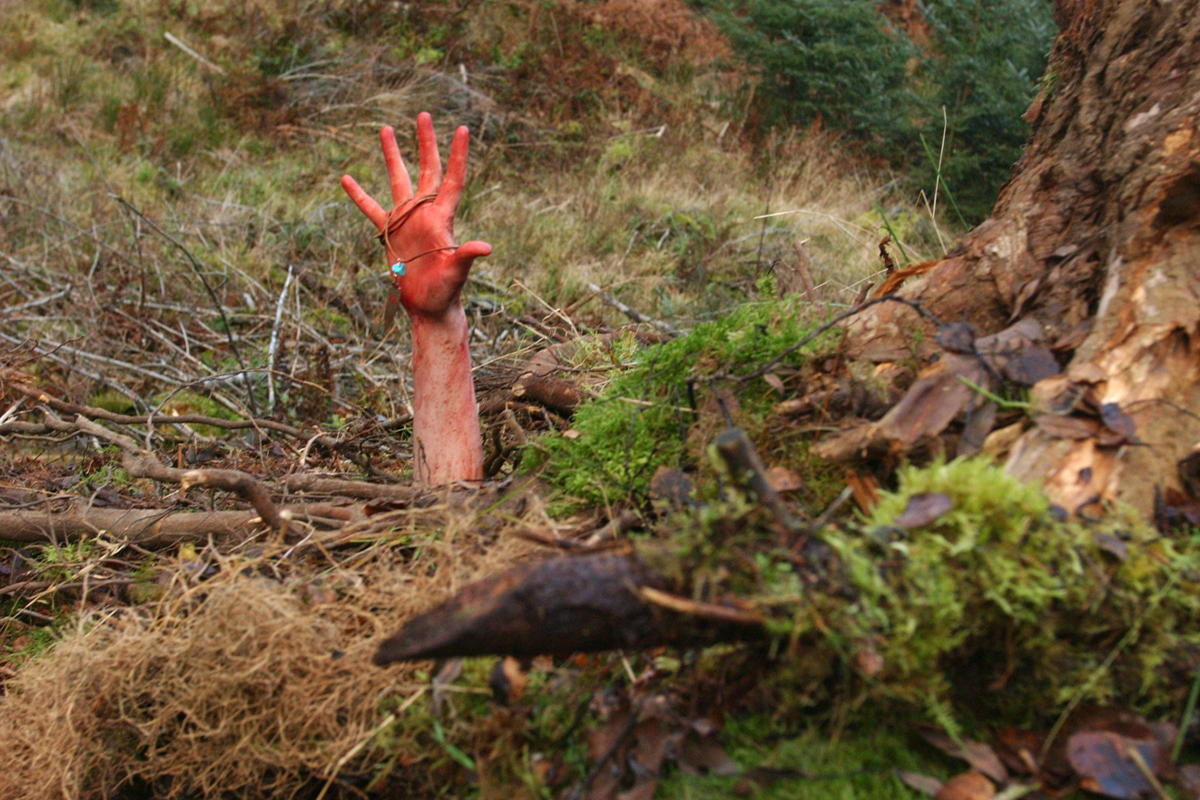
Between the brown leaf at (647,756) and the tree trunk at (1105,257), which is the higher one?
the tree trunk at (1105,257)

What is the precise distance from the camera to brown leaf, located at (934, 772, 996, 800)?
118 centimetres

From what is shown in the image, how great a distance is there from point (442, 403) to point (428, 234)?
503 mm

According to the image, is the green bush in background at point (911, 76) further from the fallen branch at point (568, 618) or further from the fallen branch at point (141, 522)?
the fallen branch at point (568, 618)

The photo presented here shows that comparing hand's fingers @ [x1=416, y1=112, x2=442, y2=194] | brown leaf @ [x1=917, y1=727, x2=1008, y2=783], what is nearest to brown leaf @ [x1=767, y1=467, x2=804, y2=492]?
brown leaf @ [x1=917, y1=727, x2=1008, y2=783]

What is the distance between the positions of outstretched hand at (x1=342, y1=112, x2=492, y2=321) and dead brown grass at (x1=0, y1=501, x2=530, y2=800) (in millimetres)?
746

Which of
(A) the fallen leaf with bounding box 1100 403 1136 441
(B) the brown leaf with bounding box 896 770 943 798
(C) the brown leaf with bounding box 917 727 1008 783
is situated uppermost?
(A) the fallen leaf with bounding box 1100 403 1136 441

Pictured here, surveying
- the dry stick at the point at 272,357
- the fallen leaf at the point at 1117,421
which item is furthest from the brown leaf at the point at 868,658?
the dry stick at the point at 272,357

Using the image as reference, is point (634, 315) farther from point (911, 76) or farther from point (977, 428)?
point (911, 76)

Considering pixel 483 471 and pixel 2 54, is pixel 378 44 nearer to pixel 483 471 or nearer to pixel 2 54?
pixel 2 54

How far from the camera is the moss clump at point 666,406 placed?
190cm

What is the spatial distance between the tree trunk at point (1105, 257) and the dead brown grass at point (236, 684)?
1.13 m

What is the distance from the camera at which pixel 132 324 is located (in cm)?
491

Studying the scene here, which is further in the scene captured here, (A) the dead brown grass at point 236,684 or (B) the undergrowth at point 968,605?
(A) the dead brown grass at point 236,684

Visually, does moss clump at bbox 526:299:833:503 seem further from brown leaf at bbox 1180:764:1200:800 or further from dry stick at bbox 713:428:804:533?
brown leaf at bbox 1180:764:1200:800
